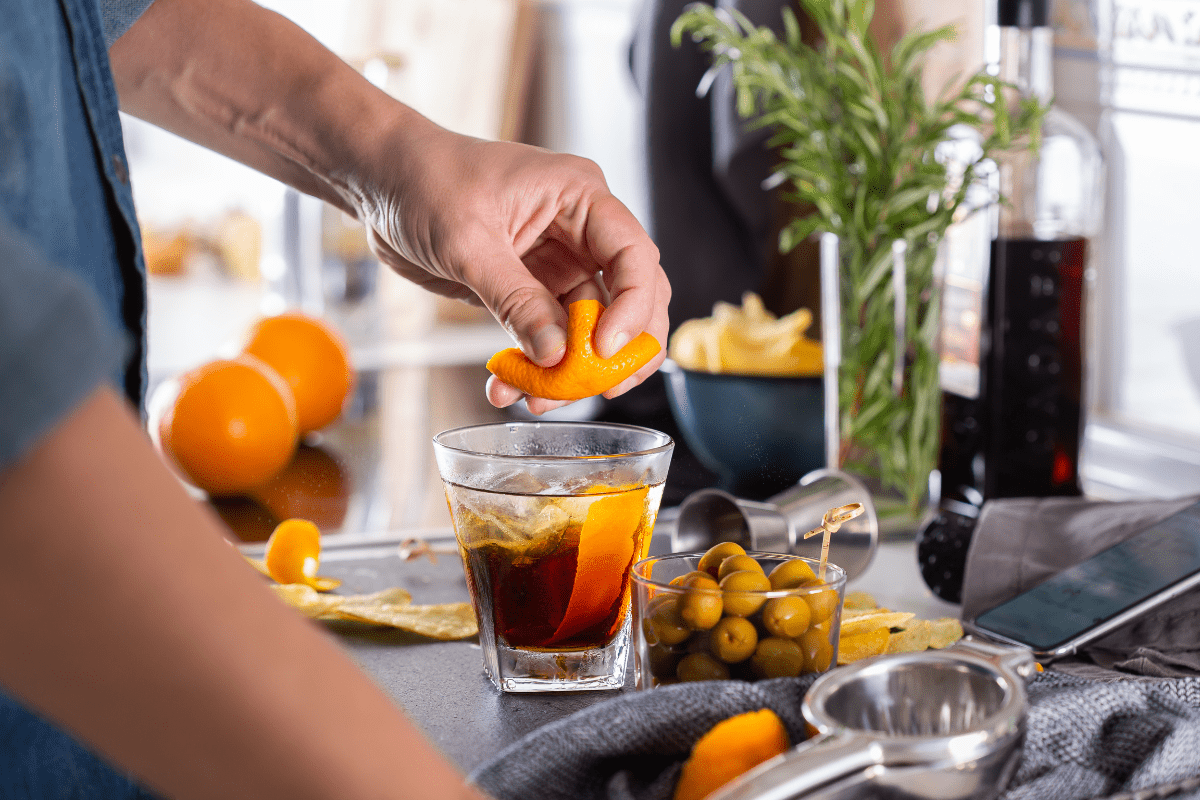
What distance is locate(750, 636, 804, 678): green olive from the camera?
0.49 metres

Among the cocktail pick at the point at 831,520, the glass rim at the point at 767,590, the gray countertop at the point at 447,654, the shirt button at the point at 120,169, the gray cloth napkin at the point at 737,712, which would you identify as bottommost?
the gray countertop at the point at 447,654

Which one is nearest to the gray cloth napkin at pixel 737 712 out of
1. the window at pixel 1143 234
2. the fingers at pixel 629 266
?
the fingers at pixel 629 266

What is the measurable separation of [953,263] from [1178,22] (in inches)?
20.5

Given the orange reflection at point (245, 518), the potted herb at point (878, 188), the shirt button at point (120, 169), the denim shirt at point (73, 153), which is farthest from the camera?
the orange reflection at point (245, 518)

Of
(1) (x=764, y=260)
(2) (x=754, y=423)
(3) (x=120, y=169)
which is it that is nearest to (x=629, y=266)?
(3) (x=120, y=169)

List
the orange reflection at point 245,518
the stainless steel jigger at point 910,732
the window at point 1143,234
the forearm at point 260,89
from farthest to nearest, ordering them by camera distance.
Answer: the window at point 1143,234 < the orange reflection at point 245,518 < the forearm at point 260,89 < the stainless steel jigger at point 910,732

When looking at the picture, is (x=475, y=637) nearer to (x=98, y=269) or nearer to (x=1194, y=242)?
(x=98, y=269)

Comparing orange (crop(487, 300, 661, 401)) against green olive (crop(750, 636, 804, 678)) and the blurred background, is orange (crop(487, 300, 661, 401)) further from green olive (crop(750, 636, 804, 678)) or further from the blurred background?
the blurred background

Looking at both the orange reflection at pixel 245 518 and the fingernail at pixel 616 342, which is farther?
the orange reflection at pixel 245 518

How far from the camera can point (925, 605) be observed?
2.53 feet

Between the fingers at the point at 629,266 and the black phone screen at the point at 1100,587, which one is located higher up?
the fingers at the point at 629,266

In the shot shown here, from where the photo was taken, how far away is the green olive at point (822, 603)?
0.50 metres

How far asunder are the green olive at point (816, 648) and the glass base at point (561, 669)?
4.9 inches

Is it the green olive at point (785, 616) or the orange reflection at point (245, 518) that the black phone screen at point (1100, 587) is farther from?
the orange reflection at point (245, 518)
